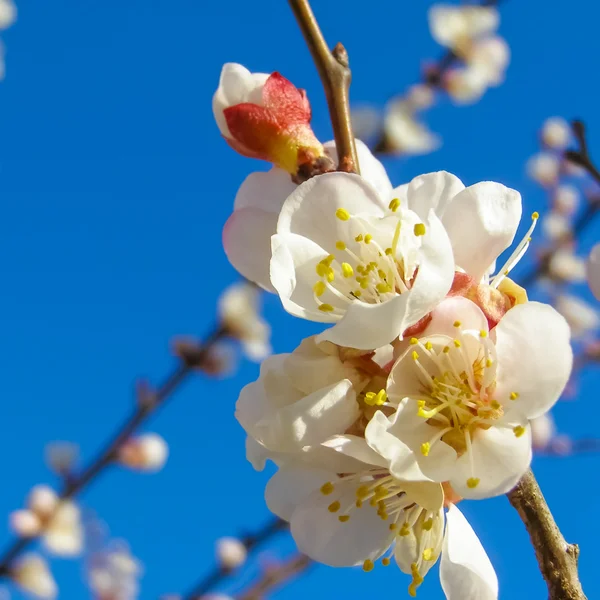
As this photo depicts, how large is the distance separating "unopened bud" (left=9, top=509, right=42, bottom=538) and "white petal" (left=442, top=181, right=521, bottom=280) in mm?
2439

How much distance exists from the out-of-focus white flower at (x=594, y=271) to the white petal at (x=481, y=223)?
197mm

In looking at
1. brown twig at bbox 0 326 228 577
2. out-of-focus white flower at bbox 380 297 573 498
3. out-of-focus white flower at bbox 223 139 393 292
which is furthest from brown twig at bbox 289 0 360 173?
brown twig at bbox 0 326 228 577

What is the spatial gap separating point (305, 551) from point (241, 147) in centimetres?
44

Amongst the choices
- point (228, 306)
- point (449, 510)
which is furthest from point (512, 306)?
point (228, 306)

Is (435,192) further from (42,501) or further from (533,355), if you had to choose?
(42,501)

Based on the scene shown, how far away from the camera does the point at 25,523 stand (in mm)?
2785

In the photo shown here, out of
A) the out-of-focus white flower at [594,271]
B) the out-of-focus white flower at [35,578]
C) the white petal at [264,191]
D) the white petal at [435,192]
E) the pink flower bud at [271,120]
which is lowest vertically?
the out-of-focus white flower at [35,578]

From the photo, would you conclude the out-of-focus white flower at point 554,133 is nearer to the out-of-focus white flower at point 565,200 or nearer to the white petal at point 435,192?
the out-of-focus white flower at point 565,200

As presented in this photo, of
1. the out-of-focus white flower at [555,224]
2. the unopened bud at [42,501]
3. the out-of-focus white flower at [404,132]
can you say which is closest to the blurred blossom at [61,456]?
the unopened bud at [42,501]

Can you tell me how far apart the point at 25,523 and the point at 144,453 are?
50 centimetres

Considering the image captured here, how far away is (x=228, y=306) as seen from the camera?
3.44 metres

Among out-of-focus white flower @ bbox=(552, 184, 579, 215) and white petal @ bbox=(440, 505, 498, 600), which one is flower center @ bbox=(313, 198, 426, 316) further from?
out-of-focus white flower @ bbox=(552, 184, 579, 215)

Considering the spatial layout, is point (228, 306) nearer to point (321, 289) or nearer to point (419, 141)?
point (419, 141)

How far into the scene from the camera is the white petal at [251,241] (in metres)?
0.77
